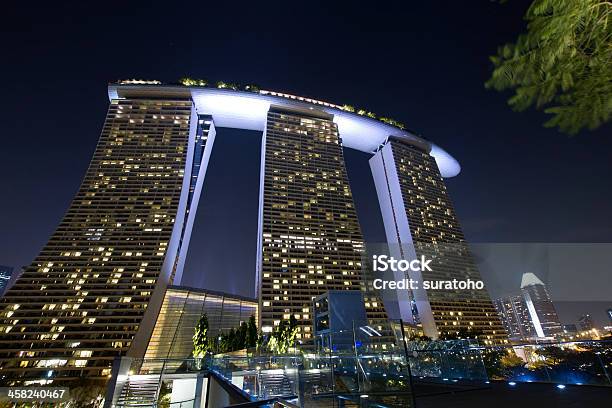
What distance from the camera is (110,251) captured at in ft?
206

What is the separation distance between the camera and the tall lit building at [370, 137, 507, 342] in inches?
3396

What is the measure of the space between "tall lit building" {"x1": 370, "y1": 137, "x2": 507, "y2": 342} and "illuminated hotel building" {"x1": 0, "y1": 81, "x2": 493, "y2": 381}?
87cm

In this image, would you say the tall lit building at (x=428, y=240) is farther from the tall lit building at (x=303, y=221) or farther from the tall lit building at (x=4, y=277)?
the tall lit building at (x=4, y=277)

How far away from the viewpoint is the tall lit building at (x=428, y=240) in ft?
283

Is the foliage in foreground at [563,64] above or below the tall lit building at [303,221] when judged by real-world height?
below

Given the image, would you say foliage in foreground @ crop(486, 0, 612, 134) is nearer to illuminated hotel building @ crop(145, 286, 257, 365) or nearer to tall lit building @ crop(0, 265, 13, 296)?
illuminated hotel building @ crop(145, 286, 257, 365)

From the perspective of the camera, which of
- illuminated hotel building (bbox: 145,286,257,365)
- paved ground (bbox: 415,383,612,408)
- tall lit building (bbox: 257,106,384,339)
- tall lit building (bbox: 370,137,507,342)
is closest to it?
paved ground (bbox: 415,383,612,408)

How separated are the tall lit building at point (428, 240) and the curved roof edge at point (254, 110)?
6.03 m

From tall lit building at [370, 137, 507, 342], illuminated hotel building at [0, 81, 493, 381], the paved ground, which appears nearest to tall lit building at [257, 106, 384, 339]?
illuminated hotel building at [0, 81, 493, 381]

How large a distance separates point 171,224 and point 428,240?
73.7 metres

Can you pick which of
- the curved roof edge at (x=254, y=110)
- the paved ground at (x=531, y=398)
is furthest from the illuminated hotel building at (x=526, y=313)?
A: the paved ground at (x=531, y=398)

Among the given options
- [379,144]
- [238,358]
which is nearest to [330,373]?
[238,358]

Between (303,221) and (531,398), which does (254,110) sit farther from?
(531,398)

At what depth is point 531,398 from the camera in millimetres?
6102
